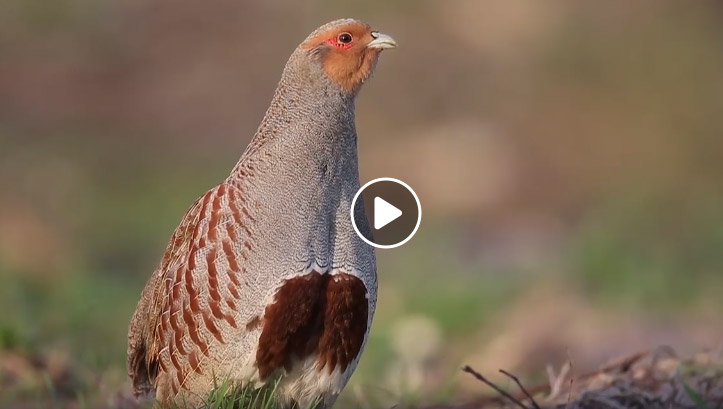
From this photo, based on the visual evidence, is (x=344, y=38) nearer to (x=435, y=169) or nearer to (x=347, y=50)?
(x=347, y=50)

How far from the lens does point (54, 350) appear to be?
575cm

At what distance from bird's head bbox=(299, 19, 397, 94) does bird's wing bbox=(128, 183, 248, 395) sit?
465mm

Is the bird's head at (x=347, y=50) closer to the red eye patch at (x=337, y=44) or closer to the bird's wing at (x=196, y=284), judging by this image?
the red eye patch at (x=337, y=44)

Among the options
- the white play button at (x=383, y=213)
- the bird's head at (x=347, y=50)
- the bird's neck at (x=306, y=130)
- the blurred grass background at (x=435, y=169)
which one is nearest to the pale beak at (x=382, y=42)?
the bird's head at (x=347, y=50)

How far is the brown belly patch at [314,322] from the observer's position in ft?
12.2

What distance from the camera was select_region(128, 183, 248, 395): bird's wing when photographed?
3797 mm

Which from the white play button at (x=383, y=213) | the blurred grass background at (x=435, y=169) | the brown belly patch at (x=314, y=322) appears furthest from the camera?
the blurred grass background at (x=435, y=169)

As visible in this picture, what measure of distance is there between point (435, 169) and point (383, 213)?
757cm

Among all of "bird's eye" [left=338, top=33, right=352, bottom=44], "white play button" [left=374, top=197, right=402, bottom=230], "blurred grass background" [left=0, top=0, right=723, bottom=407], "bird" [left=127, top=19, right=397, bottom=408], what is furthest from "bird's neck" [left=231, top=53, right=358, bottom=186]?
"blurred grass background" [left=0, top=0, right=723, bottom=407]

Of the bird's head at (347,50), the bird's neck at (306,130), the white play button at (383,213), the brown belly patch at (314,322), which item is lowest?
the brown belly patch at (314,322)

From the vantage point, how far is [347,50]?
3936 millimetres

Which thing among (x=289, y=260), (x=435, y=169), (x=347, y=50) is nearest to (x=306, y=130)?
(x=347, y=50)

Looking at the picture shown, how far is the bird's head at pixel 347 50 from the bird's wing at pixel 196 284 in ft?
1.53

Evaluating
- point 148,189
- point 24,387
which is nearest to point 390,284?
point 148,189
